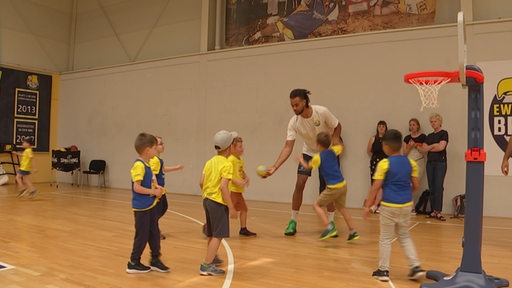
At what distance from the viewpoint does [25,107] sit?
14.3m

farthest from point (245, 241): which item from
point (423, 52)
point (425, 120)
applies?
point (423, 52)

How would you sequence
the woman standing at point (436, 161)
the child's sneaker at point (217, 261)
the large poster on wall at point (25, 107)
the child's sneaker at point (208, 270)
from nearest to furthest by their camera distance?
1. the child's sneaker at point (208, 270)
2. the child's sneaker at point (217, 261)
3. the woman standing at point (436, 161)
4. the large poster on wall at point (25, 107)

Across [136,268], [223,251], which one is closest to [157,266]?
[136,268]

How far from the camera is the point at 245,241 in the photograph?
5555 millimetres

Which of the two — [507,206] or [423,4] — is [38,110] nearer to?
[423,4]

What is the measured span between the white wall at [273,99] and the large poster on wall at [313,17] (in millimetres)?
397

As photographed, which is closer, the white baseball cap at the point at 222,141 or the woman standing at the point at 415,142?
the white baseball cap at the point at 222,141

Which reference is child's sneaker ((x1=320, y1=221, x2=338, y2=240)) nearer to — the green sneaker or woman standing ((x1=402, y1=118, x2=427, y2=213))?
the green sneaker

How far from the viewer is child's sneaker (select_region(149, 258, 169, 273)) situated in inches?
160

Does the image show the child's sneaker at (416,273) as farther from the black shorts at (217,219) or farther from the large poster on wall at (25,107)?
the large poster on wall at (25,107)

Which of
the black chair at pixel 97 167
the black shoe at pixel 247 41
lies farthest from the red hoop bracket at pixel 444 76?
the black chair at pixel 97 167

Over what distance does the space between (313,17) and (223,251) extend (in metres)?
7.20

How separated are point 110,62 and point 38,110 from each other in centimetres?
313

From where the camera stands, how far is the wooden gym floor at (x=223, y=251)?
12.4 ft
